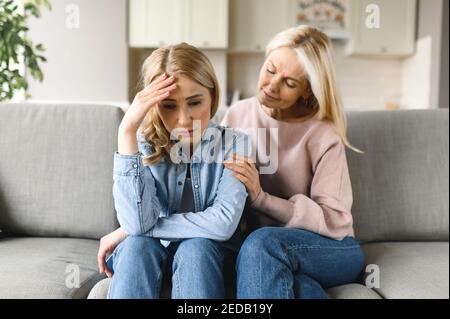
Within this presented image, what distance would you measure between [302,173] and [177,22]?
63cm

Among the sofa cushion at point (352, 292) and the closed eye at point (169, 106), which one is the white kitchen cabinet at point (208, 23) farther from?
the sofa cushion at point (352, 292)

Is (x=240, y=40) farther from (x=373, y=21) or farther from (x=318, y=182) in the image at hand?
(x=318, y=182)

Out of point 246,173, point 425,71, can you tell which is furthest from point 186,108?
point 425,71

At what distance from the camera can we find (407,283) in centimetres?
70

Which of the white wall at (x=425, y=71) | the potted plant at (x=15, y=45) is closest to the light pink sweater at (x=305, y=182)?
the potted plant at (x=15, y=45)

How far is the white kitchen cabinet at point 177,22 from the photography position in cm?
95

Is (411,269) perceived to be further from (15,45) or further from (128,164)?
(15,45)

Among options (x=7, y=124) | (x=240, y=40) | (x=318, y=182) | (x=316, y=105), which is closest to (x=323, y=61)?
(x=316, y=105)

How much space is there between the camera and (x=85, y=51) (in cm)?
96

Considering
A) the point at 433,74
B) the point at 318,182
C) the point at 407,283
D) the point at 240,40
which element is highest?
the point at 240,40

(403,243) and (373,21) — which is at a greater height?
(373,21)

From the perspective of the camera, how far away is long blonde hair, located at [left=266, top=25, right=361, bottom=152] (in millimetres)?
757

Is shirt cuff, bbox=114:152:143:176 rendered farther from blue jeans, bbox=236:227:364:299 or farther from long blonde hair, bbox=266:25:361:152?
long blonde hair, bbox=266:25:361:152

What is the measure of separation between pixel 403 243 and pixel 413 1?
0.45 metres
